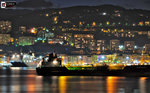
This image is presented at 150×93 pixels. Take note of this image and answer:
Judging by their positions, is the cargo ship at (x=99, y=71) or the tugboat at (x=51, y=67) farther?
the tugboat at (x=51, y=67)

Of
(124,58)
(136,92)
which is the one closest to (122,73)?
(136,92)

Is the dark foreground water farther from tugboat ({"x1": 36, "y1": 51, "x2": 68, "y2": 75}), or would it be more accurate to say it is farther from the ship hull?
tugboat ({"x1": 36, "y1": 51, "x2": 68, "y2": 75})

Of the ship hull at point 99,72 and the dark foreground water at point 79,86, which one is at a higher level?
the dark foreground water at point 79,86

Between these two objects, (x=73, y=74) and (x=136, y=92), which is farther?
(x=73, y=74)

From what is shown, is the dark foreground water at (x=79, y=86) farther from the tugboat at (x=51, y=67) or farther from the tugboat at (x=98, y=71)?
the tugboat at (x=51, y=67)

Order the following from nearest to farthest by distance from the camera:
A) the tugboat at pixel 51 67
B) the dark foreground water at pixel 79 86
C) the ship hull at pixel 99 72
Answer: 1. the dark foreground water at pixel 79 86
2. the ship hull at pixel 99 72
3. the tugboat at pixel 51 67

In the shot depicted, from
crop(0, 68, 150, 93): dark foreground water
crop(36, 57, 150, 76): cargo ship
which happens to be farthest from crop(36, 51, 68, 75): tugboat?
crop(0, 68, 150, 93): dark foreground water

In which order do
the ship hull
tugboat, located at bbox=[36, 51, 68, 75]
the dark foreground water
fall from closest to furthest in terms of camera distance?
1. the dark foreground water
2. the ship hull
3. tugboat, located at bbox=[36, 51, 68, 75]

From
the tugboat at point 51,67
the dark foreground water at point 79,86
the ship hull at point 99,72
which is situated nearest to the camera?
the dark foreground water at point 79,86

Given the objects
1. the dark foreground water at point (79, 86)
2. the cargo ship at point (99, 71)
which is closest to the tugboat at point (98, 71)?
the cargo ship at point (99, 71)

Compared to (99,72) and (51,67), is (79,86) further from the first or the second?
(51,67)

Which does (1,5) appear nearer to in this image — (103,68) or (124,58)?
(103,68)

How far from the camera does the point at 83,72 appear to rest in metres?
83.6

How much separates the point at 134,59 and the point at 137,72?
102822 mm
